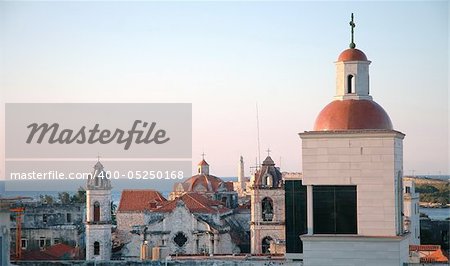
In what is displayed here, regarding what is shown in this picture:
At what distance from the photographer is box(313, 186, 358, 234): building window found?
2195cm

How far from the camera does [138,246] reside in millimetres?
44000

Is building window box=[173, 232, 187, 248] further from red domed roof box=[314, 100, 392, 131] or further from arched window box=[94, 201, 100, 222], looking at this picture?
red domed roof box=[314, 100, 392, 131]

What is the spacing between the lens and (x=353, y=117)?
22.3 meters

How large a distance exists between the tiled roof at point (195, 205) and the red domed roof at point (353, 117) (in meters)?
22.7

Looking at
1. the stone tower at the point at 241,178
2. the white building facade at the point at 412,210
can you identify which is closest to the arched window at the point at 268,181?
the white building facade at the point at 412,210

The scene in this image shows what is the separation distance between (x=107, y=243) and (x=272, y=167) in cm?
754

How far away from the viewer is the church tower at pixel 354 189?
21688 mm

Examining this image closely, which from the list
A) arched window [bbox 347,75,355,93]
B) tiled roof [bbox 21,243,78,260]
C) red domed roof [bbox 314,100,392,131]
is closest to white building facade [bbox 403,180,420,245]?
tiled roof [bbox 21,243,78,260]

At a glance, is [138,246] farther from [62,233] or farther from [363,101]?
[363,101]

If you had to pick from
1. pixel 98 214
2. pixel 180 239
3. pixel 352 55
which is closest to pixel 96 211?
pixel 98 214

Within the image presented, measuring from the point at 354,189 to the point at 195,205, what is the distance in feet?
78.0

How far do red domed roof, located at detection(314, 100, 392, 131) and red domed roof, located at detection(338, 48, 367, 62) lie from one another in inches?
40.4

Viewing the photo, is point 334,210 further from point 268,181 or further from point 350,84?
point 268,181

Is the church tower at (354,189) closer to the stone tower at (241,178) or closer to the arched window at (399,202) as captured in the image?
the arched window at (399,202)
